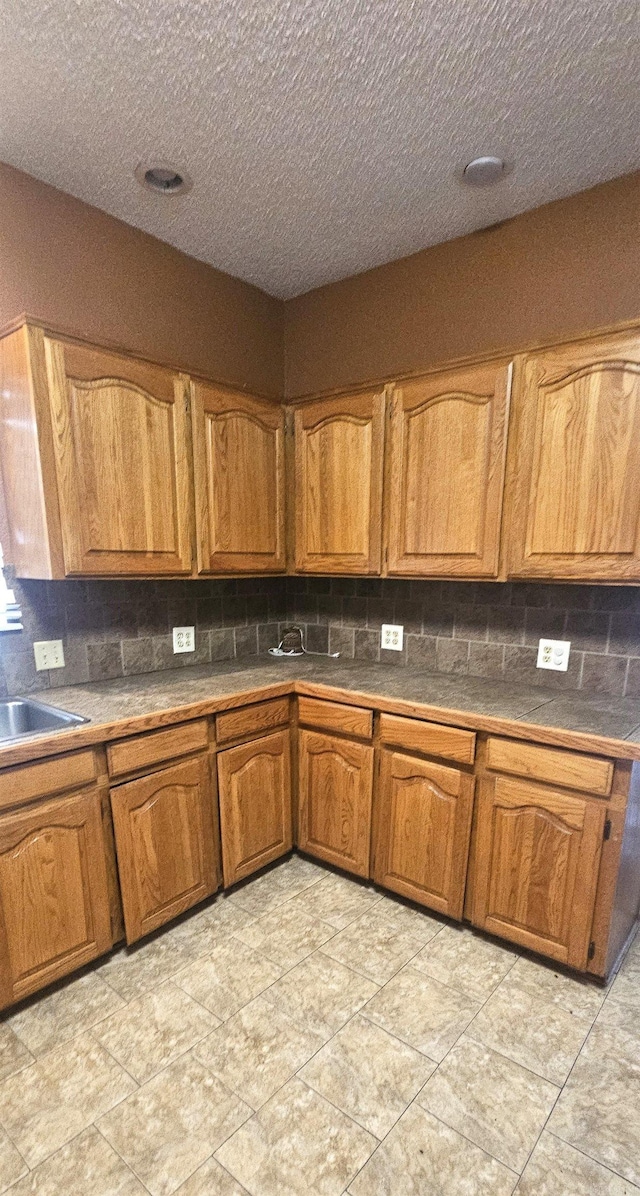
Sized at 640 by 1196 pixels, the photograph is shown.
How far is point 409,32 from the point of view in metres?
1.20

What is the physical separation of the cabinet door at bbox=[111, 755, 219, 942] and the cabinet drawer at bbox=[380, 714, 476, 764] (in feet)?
2.20

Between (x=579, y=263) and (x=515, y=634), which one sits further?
(x=515, y=634)

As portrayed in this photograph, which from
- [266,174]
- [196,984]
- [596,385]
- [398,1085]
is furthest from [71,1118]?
[266,174]

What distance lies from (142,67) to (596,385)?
1502mm

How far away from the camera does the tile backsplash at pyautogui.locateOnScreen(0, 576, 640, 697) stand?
1.79m

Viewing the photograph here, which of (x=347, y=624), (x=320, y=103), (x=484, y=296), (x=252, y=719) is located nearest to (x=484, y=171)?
(x=484, y=296)

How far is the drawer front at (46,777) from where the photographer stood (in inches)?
52.3

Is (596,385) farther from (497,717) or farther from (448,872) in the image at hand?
(448,872)

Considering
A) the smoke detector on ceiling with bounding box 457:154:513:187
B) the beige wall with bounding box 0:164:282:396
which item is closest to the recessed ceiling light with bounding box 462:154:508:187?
the smoke detector on ceiling with bounding box 457:154:513:187

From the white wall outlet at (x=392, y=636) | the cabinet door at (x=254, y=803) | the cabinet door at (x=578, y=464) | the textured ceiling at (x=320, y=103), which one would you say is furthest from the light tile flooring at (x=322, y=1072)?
the textured ceiling at (x=320, y=103)

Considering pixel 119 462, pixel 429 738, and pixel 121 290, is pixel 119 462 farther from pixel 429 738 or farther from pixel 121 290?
pixel 429 738

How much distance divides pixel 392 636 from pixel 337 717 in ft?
1.83

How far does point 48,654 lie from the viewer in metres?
1.83

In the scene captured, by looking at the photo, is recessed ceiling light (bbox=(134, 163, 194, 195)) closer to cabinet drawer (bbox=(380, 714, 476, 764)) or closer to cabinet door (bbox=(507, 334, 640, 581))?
cabinet door (bbox=(507, 334, 640, 581))
